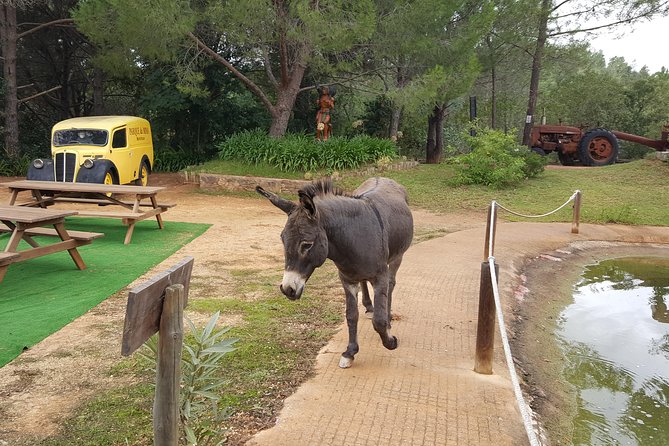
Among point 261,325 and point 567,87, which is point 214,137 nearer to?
point 261,325

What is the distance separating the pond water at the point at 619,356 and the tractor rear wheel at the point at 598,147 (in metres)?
12.1

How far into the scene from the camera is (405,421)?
9.93 ft

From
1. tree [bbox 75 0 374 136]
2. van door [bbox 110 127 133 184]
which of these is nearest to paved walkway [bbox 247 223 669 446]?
tree [bbox 75 0 374 136]

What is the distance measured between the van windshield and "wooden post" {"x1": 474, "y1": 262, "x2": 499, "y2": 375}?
1041cm

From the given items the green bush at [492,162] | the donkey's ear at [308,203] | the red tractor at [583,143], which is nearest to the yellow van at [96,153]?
the green bush at [492,162]

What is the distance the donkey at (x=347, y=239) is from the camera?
9.96ft

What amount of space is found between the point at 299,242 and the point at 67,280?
13.2 ft

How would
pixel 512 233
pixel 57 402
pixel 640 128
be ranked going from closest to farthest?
1. pixel 57 402
2. pixel 512 233
3. pixel 640 128

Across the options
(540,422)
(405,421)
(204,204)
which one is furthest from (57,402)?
(204,204)

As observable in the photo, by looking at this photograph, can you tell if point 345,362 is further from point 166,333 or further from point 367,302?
point 166,333

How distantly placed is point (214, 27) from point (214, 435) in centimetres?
1277

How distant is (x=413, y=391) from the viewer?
3.42 meters

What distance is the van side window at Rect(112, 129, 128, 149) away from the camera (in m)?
11.9

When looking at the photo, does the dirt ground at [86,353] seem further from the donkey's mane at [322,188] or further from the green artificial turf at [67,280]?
the donkey's mane at [322,188]
